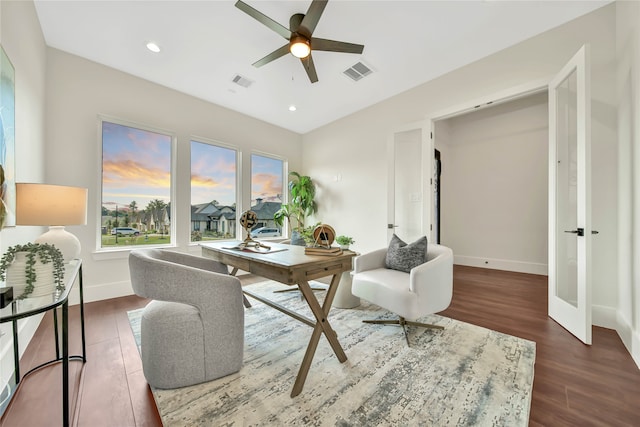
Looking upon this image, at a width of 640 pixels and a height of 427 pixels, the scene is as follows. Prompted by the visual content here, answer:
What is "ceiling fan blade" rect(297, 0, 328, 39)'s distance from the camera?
1783 millimetres

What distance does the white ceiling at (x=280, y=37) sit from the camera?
2.30 meters

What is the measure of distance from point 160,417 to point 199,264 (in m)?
1.16

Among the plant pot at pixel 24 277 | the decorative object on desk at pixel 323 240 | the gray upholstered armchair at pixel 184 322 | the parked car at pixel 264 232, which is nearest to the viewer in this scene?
the plant pot at pixel 24 277

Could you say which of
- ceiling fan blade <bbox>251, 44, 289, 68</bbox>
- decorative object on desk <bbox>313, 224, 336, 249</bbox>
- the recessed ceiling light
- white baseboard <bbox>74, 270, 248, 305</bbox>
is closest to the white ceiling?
the recessed ceiling light

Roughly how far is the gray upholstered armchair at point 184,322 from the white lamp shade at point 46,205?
2.11 feet

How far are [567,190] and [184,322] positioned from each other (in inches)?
143

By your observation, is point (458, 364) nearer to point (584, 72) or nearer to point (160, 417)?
point (160, 417)

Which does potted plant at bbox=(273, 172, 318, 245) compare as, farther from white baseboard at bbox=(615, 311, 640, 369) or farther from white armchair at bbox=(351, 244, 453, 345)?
white baseboard at bbox=(615, 311, 640, 369)

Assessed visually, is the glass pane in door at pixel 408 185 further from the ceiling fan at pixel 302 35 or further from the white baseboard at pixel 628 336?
the white baseboard at pixel 628 336

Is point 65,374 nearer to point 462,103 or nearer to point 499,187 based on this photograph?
point 462,103

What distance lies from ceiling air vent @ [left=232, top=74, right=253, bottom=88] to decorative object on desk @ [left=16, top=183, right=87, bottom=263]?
245cm

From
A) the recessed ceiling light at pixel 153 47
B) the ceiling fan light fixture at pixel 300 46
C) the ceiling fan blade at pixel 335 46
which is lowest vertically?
the ceiling fan light fixture at pixel 300 46

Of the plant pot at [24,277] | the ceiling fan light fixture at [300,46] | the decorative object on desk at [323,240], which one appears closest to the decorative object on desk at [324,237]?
the decorative object on desk at [323,240]

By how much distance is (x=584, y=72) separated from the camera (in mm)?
2074
